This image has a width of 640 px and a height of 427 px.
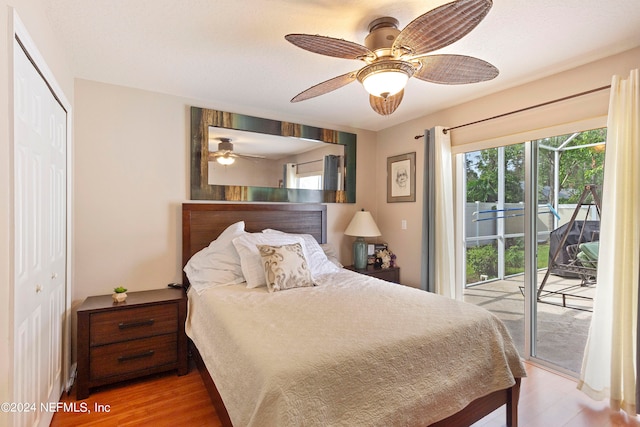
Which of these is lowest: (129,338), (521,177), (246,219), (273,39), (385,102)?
(129,338)

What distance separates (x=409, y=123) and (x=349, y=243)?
158 cm

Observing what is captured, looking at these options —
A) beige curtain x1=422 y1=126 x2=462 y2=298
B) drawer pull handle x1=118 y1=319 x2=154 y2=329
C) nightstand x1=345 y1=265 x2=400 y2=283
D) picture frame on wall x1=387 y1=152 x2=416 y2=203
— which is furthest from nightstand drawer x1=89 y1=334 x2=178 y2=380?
picture frame on wall x1=387 y1=152 x2=416 y2=203

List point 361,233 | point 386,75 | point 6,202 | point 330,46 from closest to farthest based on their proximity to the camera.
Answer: point 6,202 → point 330,46 → point 386,75 → point 361,233

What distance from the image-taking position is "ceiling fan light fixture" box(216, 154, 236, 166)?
312 cm

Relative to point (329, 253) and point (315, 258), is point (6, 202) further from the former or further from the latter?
point (329, 253)

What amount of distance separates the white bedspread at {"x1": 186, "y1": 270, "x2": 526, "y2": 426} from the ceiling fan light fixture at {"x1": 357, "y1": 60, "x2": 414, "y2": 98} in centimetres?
126

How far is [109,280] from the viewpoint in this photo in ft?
8.67

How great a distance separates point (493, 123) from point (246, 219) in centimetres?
246

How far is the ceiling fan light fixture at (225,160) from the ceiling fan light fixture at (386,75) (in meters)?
1.83

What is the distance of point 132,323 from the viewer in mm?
2361

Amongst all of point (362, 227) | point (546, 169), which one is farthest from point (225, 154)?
point (546, 169)

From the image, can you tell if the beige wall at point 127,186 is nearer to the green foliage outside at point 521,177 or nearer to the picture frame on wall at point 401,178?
the picture frame on wall at point 401,178

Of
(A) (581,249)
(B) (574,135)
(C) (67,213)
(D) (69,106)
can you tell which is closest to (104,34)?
(D) (69,106)

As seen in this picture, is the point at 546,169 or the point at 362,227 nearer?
the point at 546,169
